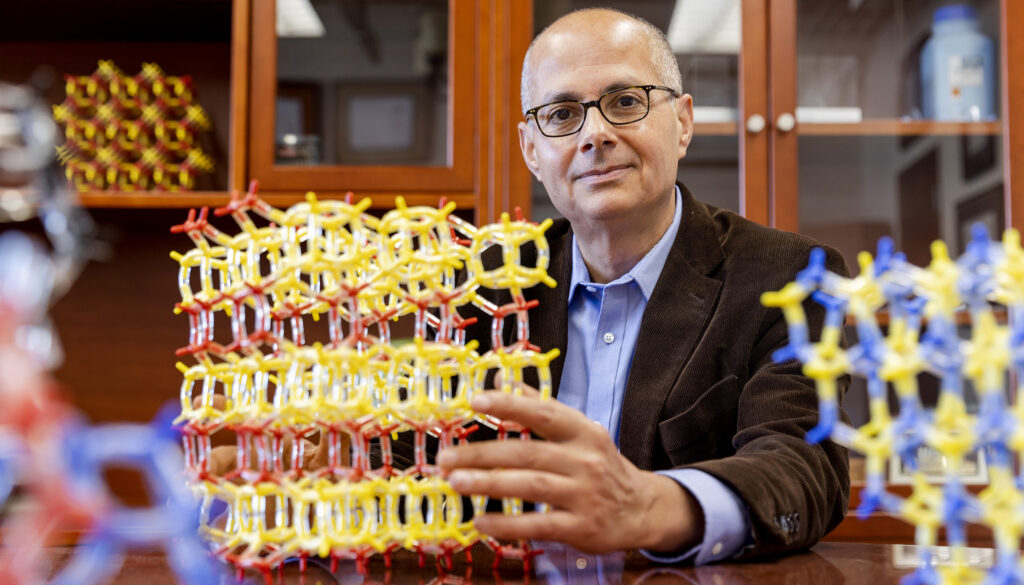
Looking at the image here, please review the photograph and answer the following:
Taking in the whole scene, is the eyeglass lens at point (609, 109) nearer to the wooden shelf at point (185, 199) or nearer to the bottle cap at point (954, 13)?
the wooden shelf at point (185, 199)

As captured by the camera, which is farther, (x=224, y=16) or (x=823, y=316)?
(x=224, y=16)

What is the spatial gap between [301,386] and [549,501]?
6.8 inches

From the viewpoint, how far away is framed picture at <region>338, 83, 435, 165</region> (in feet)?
5.49

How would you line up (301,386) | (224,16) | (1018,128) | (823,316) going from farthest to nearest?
(224,16) → (1018,128) → (823,316) → (301,386)

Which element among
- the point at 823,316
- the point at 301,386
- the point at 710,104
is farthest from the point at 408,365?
the point at 710,104

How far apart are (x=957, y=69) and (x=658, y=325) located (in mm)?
993

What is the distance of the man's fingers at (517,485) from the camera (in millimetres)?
545

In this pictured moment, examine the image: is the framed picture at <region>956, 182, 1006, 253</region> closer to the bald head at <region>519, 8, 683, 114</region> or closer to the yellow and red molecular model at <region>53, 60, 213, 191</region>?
the bald head at <region>519, 8, 683, 114</region>

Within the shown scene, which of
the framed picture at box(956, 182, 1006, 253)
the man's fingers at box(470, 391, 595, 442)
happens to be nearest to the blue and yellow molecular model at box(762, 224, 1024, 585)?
the man's fingers at box(470, 391, 595, 442)

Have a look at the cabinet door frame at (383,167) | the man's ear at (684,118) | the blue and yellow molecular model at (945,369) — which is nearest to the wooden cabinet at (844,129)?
the cabinet door frame at (383,167)

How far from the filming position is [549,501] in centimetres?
58

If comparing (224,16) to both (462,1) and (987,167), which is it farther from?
(987,167)

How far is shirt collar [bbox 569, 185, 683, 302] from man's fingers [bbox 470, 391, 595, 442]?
0.51 m

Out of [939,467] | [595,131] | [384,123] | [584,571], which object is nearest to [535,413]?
[584,571]
